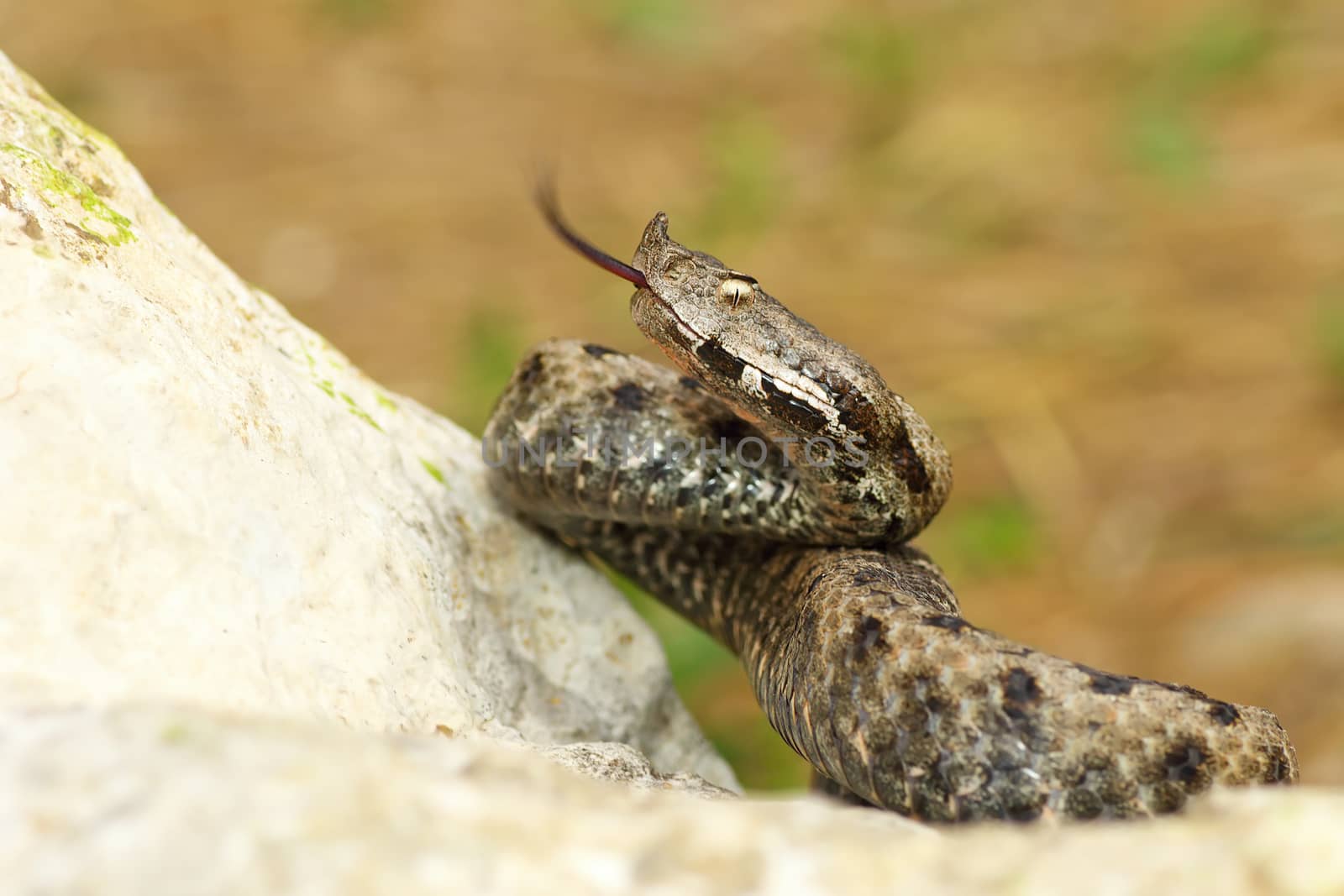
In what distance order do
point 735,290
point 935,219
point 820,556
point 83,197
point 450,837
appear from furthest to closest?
point 935,219
point 820,556
point 735,290
point 83,197
point 450,837

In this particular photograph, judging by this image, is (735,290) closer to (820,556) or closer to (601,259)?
(601,259)

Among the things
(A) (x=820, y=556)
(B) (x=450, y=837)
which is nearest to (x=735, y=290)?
(A) (x=820, y=556)

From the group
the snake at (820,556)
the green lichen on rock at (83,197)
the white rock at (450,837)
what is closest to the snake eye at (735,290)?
the snake at (820,556)

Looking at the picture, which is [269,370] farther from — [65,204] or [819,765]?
[819,765]

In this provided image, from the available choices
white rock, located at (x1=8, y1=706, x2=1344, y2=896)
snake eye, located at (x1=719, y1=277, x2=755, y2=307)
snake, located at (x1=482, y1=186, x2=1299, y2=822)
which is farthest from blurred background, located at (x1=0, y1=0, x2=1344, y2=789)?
white rock, located at (x1=8, y1=706, x2=1344, y2=896)

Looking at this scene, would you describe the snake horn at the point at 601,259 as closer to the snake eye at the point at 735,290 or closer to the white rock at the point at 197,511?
the snake eye at the point at 735,290
